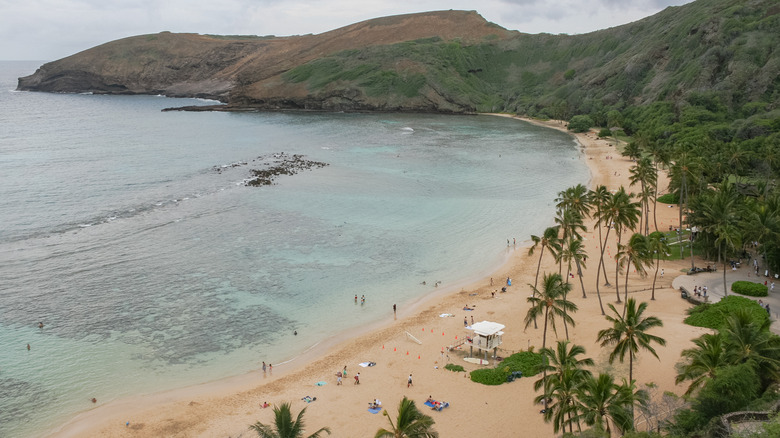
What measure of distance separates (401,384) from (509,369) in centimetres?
747

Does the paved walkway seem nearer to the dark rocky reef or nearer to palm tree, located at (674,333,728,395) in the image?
palm tree, located at (674,333,728,395)

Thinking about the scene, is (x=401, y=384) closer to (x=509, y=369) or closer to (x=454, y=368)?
(x=454, y=368)

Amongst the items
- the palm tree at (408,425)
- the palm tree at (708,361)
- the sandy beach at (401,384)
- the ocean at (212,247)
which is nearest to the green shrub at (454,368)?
the sandy beach at (401,384)

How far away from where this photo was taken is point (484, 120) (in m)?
196

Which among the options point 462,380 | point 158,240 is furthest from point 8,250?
point 462,380

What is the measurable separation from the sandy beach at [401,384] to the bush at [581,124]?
118775mm

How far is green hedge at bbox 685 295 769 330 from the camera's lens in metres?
41.4

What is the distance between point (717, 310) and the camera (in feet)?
140

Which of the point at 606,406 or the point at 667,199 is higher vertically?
the point at 667,199

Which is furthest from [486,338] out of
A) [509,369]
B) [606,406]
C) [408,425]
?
[408,425]

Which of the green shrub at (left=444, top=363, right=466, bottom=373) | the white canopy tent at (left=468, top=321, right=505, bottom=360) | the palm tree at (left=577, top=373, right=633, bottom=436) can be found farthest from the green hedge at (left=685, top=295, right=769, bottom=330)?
the palm tree at (left=577, top=373, right=633, bottom=436)

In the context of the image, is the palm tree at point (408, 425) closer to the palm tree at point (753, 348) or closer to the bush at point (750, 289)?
the palm tree at point (753, 348)

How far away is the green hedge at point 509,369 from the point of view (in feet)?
124

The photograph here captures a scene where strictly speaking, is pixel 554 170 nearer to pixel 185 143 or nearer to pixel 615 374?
pixel 615 374
